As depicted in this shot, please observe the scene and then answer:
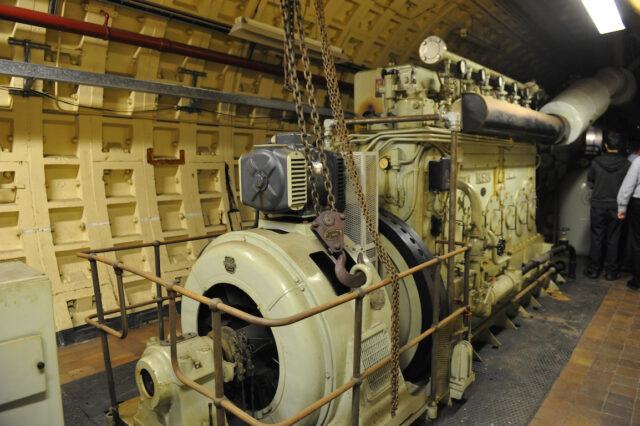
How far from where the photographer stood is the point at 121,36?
14.7 feet

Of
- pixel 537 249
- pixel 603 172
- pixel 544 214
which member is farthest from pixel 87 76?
pixel 544 214

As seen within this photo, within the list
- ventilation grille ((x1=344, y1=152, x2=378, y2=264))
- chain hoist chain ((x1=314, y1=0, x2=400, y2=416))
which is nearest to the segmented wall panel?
chain hoist chain ((x1=314, y1=0, x2=400, y2=416))

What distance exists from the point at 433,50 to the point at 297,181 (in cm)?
279

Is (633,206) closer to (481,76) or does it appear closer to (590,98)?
(590,98)

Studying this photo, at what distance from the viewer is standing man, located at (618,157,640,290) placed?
6.94 metres

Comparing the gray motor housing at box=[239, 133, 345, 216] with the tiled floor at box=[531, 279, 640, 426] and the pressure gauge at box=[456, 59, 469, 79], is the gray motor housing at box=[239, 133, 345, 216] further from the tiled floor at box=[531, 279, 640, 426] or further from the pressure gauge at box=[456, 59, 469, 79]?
the pressure gauge at box=[456, 59, 469, 79]

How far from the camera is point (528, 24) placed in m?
8.80

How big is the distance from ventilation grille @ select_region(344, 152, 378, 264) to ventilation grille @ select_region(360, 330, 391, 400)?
716mm

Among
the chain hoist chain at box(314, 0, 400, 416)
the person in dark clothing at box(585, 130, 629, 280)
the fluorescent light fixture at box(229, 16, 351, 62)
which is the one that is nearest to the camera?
the chain hoist chain at box(314, 0, 400, 416)

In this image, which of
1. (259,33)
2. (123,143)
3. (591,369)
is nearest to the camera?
(591,369)

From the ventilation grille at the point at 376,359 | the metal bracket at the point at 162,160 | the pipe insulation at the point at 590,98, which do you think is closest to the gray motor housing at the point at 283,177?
the ventilation grille at the point at 376,359

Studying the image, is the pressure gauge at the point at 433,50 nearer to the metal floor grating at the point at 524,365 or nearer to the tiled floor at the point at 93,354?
the metal floor grating at the point at 524,365

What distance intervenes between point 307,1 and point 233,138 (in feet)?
→ 6.71

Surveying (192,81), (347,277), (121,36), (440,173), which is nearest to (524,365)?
(440,173)
